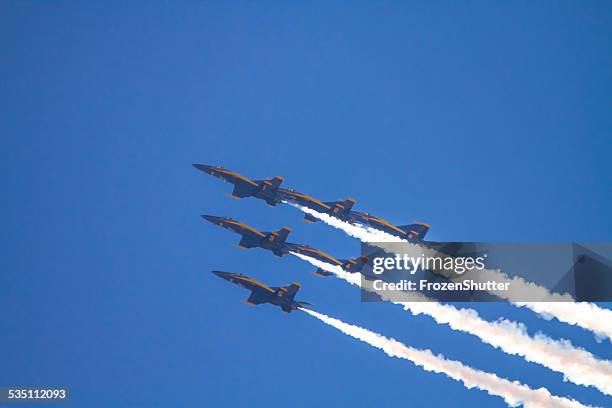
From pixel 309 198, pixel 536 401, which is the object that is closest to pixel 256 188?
pixel 309 198

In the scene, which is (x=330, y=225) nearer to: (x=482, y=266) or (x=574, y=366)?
(x=482, y=266)

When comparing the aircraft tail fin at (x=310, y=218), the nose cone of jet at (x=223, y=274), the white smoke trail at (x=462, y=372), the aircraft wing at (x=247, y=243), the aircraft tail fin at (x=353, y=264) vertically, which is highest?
the aircraft tail fin at (x=310, y=218)

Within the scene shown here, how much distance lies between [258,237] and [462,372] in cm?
1964

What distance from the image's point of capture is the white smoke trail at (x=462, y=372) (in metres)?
114

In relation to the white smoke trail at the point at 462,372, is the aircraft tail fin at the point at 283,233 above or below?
above

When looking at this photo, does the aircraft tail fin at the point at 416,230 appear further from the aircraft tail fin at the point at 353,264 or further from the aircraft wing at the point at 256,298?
the aircraft wing at the point at 256,298

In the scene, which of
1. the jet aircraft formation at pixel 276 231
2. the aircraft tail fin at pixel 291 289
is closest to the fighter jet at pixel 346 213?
the jet aircraft formation at pixel 276 231

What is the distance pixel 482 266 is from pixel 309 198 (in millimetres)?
15024

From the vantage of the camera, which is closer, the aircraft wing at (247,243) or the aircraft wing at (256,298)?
the aircraft wing at (256,298)

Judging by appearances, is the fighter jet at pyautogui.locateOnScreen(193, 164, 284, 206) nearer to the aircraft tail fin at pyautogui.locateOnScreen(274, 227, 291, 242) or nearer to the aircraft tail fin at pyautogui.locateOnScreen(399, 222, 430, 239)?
the aircraft tail fin at pyautogui.locateOnScreen(274, 227, 291, 242)

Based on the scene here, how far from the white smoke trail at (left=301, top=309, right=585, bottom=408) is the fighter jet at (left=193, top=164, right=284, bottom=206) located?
962cm

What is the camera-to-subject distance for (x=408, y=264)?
4749 inches

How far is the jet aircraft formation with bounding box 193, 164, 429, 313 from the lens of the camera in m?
120

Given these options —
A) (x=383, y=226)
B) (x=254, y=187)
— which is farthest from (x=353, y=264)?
(x=254, y=187)
